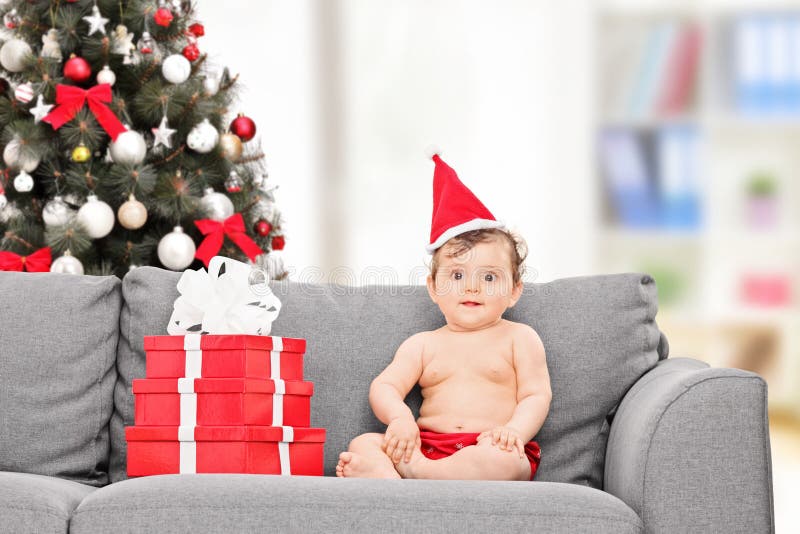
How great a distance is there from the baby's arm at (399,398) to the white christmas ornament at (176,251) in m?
0.89

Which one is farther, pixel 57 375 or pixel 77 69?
pixel 77 69

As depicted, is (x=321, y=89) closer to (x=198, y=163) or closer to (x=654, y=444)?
(x=198, y=163)

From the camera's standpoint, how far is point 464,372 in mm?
1875

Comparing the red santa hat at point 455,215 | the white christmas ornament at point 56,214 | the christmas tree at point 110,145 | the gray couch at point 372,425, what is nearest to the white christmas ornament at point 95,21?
the christmas tree at point 110,145

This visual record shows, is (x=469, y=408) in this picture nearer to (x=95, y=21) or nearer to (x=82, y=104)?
(x=82, y=104)

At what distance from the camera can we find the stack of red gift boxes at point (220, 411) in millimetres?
1698

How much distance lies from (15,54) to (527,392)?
1680 mm

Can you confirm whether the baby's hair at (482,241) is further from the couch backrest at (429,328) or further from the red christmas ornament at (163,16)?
the red christmas ornament at (163,16)

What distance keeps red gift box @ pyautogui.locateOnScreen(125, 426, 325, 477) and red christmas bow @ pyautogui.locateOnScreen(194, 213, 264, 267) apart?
0.89 metres

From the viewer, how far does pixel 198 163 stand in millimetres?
2703

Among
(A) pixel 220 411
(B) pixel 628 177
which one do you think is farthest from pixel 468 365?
(B) pixel 628 177

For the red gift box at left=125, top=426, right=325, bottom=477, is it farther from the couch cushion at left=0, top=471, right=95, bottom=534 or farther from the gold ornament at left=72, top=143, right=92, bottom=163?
the gold ornament at left=72, top=143, right=92, bottom=163

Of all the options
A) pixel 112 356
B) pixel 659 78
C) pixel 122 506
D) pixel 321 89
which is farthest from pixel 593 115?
pixel 122 506

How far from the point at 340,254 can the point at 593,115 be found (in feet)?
3.90
